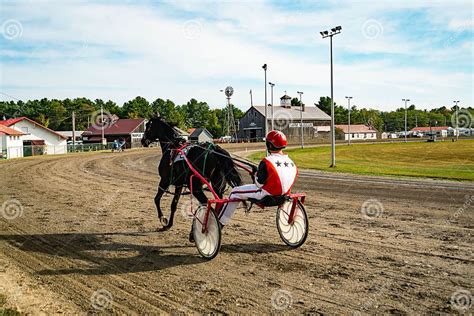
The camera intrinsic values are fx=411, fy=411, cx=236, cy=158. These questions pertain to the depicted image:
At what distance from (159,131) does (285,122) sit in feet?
252

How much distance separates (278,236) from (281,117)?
7672cm

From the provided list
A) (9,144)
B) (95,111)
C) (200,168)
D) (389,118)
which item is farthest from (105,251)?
(389,118)

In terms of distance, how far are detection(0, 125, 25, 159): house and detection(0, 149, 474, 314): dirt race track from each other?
35830 mm

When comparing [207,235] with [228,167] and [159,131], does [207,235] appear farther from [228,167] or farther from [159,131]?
[159,131]

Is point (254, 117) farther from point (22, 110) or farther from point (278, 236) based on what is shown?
point (278, 236)

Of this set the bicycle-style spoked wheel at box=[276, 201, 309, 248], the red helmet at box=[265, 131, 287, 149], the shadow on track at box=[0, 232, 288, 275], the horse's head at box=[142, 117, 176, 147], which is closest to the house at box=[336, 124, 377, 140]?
the horse's head at box=[142, 117, 176, 147]

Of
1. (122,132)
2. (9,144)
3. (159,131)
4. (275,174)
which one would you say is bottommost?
(275,174)

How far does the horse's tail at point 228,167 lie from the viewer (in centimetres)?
696

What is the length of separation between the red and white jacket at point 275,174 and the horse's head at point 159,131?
121 inches

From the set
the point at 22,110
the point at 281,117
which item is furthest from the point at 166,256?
the point at 22,110

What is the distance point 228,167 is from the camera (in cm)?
705

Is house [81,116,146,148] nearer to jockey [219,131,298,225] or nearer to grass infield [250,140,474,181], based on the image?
grass infield [250,140,474,181]

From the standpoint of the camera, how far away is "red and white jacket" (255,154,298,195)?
5.80m

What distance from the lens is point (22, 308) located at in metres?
4.42
